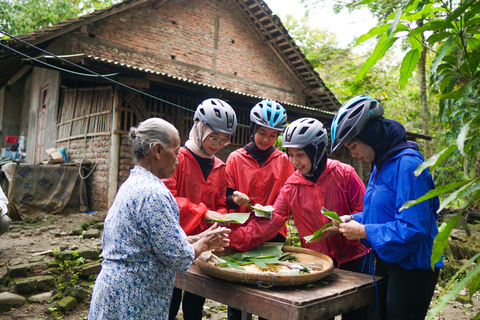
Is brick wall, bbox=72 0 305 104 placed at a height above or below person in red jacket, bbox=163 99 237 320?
above

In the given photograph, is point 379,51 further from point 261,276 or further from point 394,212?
point 261,276

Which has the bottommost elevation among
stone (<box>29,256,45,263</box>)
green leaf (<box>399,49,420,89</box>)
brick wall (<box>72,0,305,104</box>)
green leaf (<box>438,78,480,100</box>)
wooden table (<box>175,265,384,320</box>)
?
stone (<box>29,256,45,263</box>)

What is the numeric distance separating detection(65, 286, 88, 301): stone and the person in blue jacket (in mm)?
4030

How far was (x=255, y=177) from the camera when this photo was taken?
3154 mm

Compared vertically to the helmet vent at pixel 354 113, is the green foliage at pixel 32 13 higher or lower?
higher

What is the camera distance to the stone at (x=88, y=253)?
5632 millimetres

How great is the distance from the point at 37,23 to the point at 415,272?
19.3 meters

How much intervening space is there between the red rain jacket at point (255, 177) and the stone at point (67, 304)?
9.85 feet

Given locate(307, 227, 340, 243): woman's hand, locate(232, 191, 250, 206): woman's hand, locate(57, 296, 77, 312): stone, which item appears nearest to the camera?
locate(307, 227, 340, 243): woman's hand

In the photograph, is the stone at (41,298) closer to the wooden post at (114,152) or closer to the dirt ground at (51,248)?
the dirt ground at (51,248)

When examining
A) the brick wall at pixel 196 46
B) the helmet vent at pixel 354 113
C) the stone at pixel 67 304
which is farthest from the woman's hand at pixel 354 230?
the brick wall at pixel 196 46

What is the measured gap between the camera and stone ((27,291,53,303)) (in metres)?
4.65

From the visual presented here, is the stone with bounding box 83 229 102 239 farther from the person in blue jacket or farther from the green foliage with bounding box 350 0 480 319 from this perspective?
the green foliage with bounding box 350 0 480 319

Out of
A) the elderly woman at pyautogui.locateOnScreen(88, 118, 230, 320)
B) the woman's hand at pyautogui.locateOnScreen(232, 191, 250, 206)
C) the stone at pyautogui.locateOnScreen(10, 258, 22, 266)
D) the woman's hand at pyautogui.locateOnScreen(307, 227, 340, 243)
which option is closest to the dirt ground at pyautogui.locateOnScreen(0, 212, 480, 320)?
the stone at pyautogui.locateOnScreen(10, 258, 22, 266)
